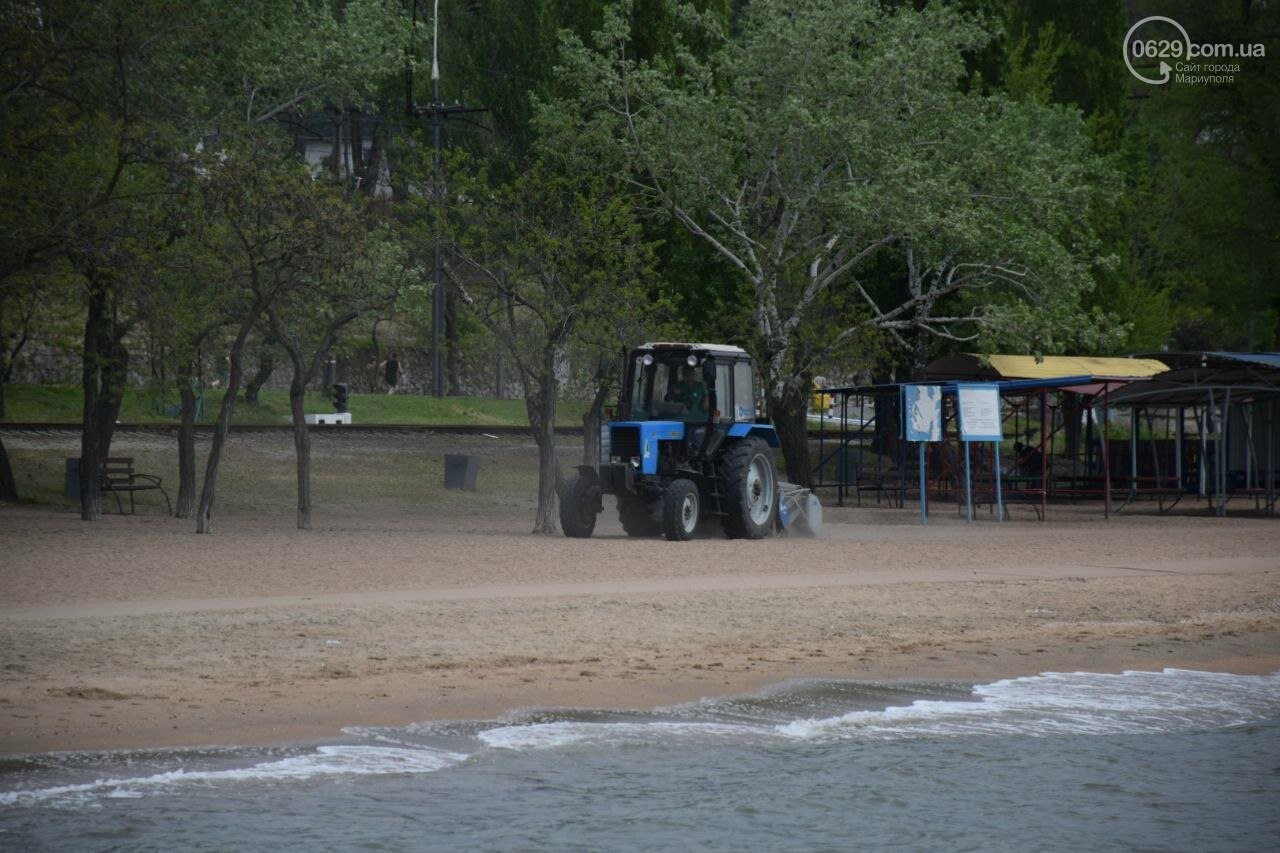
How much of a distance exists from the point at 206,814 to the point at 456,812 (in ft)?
4.65

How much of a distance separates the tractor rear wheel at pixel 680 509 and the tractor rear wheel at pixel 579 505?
49.3 inches

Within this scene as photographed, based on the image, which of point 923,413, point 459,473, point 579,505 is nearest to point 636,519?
point 579,505

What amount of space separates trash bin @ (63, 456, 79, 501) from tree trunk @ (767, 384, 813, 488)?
14.2 m

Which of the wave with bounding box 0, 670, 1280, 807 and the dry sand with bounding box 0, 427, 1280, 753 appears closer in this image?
the wave with bounding box 0, 670, 1280, 807

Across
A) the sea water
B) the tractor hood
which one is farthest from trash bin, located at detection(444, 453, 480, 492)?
the sea water

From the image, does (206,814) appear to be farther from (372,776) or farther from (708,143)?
(708,143)

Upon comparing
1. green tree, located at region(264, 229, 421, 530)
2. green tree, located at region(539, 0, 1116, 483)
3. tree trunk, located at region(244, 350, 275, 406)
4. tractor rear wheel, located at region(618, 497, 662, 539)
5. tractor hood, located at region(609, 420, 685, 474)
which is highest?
green tree, located at region(539, 0, 1116, 483)

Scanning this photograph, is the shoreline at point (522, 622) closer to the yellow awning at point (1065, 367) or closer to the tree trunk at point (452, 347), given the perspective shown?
the yellow awning at point (1065, 367)

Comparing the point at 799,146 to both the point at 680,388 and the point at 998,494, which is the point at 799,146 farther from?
the point at 680,388

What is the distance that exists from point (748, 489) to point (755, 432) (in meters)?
1.07

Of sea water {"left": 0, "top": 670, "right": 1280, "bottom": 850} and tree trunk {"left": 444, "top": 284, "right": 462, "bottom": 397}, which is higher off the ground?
tree trunk {"left": 444, "top": 284, "right": 462, "bottom": 397}

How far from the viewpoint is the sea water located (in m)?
9.30

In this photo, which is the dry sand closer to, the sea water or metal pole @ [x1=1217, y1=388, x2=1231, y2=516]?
the sea water

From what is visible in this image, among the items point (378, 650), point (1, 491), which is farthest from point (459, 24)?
point (378, 650)
